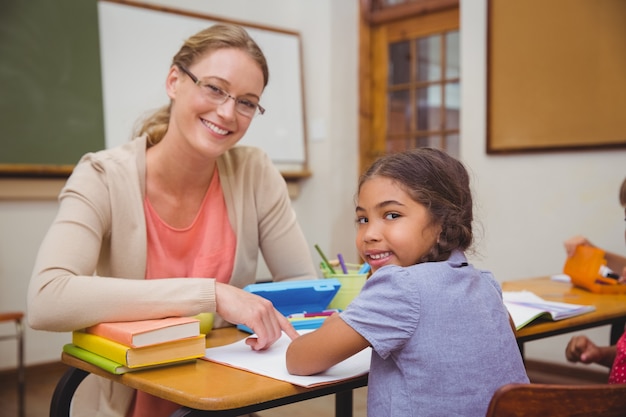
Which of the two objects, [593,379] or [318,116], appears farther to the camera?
[318,116]

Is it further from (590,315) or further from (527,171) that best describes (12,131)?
(590,315)

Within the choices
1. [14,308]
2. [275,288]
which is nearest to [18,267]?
[14,308]

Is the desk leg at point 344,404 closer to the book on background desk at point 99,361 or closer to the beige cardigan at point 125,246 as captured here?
the beige cardigan at point 125,246

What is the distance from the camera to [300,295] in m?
1.42

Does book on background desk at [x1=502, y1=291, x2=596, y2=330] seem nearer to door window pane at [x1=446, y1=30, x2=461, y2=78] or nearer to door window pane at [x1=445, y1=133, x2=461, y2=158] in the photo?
door window pane at [x1=445, y1=133, x2=461, y2=158]

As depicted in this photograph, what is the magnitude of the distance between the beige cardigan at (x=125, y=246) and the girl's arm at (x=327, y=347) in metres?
0.26

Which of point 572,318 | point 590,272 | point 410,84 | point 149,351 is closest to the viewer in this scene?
point 149,351

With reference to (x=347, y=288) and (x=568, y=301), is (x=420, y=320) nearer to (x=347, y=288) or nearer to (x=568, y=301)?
(x=347, y=288)

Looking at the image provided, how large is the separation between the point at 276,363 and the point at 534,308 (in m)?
0.73

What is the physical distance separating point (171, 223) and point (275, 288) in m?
0.38

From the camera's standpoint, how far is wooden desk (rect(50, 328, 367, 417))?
92 cm

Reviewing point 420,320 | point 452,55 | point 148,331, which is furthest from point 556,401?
point 452,55

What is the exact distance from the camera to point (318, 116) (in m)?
4.69

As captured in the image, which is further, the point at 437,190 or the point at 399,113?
the point at 399,113
